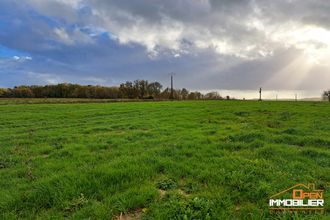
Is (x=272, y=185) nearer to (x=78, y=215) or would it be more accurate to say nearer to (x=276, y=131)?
(x=78, y=215)

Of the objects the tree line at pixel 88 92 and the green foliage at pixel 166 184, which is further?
the tree line at pixel 88 92

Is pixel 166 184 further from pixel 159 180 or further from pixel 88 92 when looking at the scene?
pixel 88 92

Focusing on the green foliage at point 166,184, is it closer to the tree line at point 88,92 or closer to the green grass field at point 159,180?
the green grass field at point 159,180

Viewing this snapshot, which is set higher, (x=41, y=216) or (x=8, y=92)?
(x=8, y=92)

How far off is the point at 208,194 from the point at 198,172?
1178 mm

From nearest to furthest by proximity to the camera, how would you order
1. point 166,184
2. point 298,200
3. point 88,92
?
point 298,200 < point 166,184 < point 88,92

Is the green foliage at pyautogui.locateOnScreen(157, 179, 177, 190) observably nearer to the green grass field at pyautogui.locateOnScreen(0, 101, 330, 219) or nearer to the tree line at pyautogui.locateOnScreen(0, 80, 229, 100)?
the green grass field at pyautogui.locateOnScreen(0, 101, 330, 219)

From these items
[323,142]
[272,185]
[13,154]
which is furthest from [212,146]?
[13,154]

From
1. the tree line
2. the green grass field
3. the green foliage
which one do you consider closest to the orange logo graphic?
the green grass field

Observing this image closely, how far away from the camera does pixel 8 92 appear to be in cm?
10175

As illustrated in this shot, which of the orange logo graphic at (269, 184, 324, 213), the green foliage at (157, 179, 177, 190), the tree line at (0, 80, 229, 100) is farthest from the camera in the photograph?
the tree line at (0, 80, 229, 100)

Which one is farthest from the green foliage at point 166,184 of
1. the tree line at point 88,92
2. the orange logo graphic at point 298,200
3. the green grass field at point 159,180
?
the tree line at point 88,92

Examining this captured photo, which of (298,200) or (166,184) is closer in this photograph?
(298,200)

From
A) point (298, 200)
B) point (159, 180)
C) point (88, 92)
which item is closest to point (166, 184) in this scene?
point (159, 180)
